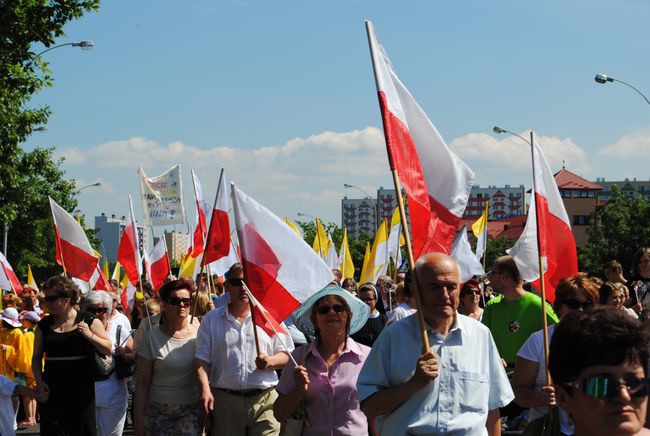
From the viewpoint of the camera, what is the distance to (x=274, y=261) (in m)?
7.18

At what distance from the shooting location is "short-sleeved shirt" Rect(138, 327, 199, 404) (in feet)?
25.0

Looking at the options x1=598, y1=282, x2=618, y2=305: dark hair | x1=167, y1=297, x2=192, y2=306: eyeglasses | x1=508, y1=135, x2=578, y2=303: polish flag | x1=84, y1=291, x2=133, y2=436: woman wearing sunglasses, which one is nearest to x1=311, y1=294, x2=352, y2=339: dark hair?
x1=167, y1=297, x2=192, y2=306: eyeglasses

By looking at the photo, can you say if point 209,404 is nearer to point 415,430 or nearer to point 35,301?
point 415,430

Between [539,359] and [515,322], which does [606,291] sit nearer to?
[515,322]

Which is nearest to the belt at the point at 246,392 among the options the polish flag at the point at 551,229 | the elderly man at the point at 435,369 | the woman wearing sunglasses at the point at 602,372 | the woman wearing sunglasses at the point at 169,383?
the woman wearing sunglasses at the point at 169,383

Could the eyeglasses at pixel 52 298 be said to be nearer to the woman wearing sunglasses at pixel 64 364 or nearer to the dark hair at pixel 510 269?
the woman wearing sunglasses at pixel 64 364

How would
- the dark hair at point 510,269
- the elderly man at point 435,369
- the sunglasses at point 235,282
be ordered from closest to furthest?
the elderly man at point 435,369 < the sunglasses at point 235,282 < the dark hair at point 510,269

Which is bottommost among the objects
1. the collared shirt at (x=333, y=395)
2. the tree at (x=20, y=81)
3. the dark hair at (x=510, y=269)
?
the collared shirt at (x=333, y=395)

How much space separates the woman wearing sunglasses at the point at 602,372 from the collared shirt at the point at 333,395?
129 inches

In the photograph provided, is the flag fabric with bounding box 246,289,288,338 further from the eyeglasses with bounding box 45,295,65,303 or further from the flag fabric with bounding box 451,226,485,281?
the flag fabric with bounding box 451,226,485,281

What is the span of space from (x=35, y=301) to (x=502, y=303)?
887 centimetres

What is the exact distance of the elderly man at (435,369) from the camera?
15.2 ft

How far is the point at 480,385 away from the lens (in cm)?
478

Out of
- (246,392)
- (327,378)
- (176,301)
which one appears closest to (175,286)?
(176,301)
